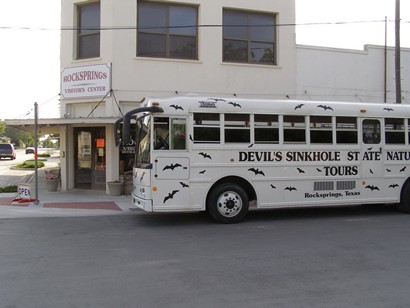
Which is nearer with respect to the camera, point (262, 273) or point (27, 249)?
point (262, 273)

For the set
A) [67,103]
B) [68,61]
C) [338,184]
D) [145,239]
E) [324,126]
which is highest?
[68,61]

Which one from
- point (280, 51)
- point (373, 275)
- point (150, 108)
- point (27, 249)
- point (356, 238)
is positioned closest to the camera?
point (373, 275)

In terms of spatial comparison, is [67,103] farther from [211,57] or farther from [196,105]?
[196,105]

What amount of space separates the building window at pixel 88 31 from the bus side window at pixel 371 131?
10046 mm

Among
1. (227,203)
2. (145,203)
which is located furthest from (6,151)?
(227,203)

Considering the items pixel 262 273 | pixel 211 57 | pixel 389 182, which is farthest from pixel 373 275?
pixel 211 57

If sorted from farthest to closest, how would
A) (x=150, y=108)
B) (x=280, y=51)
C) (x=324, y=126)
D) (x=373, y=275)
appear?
(x=280, y=51) → (x=324, y=126) → (x=150, y=108) → (x=373, y=275)

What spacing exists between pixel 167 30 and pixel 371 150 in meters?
8.99

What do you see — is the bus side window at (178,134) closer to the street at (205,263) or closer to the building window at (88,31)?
the street at (205,263)

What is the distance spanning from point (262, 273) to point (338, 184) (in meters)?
5.65

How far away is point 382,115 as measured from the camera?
1129 centimetres

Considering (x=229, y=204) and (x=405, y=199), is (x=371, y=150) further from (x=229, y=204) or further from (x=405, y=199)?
(x=229, y=204)

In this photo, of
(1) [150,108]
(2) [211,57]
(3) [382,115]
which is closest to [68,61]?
(2) [211,57]

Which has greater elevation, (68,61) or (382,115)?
(68,61)
